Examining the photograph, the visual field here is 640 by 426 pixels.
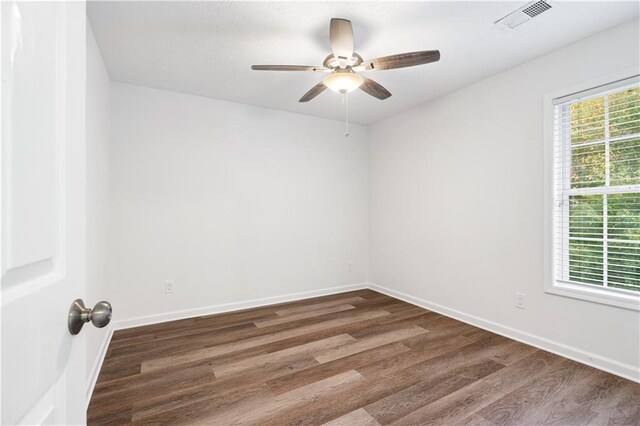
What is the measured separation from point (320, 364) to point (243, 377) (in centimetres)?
57

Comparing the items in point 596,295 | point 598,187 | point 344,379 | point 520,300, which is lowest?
point 344,379

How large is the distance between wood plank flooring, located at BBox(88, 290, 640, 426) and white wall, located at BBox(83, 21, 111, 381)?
429 mm

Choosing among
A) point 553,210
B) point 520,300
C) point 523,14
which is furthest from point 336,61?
point 520,300

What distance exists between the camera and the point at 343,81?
218cm

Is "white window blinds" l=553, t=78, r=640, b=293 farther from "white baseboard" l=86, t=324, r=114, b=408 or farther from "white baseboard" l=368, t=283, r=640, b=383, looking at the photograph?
"white baseboard" l=86, t=324, r=114, b=408

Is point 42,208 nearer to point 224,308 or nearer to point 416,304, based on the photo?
point 224,308

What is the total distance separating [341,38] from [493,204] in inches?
82.5

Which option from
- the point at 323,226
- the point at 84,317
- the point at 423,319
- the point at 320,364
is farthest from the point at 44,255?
the point at 323,226

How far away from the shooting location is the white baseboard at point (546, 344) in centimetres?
206

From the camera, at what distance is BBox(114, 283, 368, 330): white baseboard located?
9.88 ft

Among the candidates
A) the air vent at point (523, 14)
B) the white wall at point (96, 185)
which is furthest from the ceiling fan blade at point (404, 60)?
the white wall at point (96, 185)

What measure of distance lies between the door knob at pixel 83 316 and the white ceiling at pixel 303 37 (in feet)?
6.34

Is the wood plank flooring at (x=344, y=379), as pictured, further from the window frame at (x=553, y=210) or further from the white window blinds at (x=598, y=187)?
the white window blinds at (x=598, y=187)

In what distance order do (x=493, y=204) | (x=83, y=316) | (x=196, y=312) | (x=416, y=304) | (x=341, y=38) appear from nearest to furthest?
1. (x=83, y=316)
2. (x=341, y=38)
3. (x=493, y=204)
4. (x=196, y=312)
5. (x=416, y=304)
